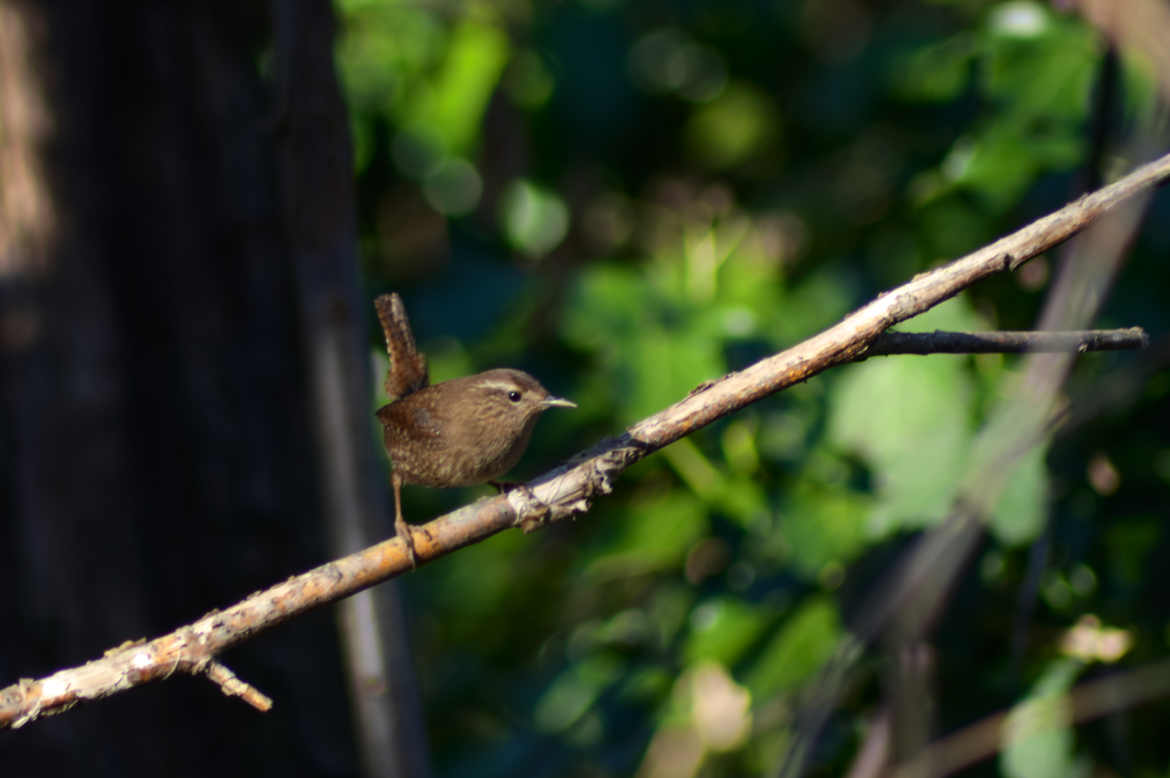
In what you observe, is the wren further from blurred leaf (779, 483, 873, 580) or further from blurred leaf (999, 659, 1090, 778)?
blurred leaf (999, 659, 1090, 778)

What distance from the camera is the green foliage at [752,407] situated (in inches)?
113

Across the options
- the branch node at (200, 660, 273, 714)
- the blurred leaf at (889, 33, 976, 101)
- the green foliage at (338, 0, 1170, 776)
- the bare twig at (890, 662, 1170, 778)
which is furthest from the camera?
the blurred leaf at (889, 33, 976, 101)

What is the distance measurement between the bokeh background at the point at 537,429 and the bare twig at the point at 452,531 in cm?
85

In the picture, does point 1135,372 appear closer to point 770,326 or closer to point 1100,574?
point 1100,574

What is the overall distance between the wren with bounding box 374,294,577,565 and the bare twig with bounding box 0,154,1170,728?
555 mm

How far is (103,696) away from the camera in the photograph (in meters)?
1.75

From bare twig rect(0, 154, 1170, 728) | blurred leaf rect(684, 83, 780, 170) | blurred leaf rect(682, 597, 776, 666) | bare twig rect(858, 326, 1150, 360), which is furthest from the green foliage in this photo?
bare twig rect(0, 154, 1170, 728)

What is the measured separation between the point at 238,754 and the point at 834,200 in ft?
11.4

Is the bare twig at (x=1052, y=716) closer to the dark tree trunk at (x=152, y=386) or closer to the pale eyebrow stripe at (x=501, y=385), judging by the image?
the pale eyebrow stripe at (x=501, y=385)

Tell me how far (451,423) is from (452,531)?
0.64 m

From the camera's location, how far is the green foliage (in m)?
2.88

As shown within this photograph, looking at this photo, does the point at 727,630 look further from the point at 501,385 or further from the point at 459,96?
the point at 459,96

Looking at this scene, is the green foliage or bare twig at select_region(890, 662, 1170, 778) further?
the green foliage

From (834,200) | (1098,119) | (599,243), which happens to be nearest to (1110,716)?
(1098,119)
